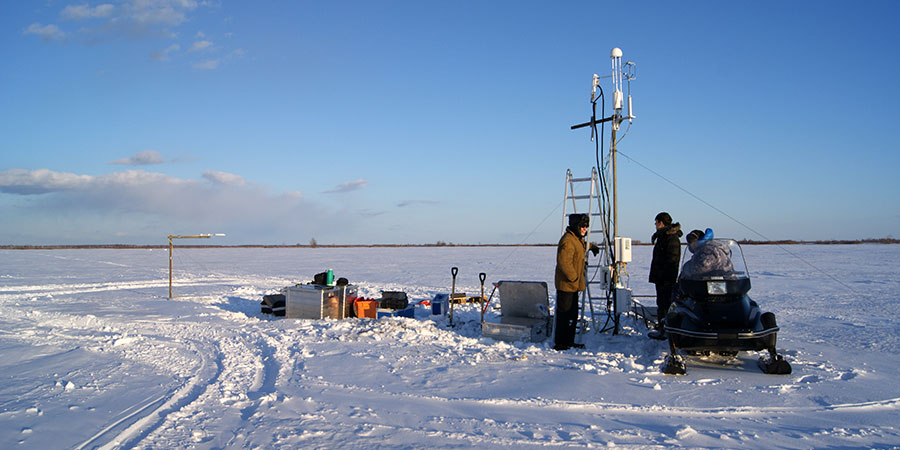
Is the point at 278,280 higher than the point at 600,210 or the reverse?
the reverse

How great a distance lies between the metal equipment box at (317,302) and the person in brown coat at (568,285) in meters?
4.37

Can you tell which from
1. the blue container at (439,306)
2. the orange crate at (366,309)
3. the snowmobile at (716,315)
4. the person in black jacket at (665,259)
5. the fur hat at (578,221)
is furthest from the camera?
the orange crate at (366,309)

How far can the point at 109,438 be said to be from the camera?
3703mm

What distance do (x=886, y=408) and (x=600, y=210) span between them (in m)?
4.18

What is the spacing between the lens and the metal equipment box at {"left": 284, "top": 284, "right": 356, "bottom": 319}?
924 centimetres

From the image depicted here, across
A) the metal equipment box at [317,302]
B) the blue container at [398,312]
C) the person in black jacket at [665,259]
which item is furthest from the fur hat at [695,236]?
the metal equipment box at [317,302]

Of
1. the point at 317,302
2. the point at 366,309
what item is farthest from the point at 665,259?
the point at 317,302

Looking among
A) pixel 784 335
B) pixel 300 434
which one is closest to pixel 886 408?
pixel 784 335

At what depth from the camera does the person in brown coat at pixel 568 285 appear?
21.8 ft

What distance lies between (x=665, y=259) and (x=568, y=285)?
1.56 metres

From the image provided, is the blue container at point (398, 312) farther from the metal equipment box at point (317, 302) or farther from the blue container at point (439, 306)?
the metal equipment box at point (317, 302)

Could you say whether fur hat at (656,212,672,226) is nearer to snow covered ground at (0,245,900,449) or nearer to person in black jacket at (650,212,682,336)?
person in black jacket at (650,212,682,336)

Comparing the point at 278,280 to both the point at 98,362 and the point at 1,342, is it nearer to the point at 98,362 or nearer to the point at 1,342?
the point at 1,342

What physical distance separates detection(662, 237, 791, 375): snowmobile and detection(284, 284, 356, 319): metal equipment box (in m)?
5.78
